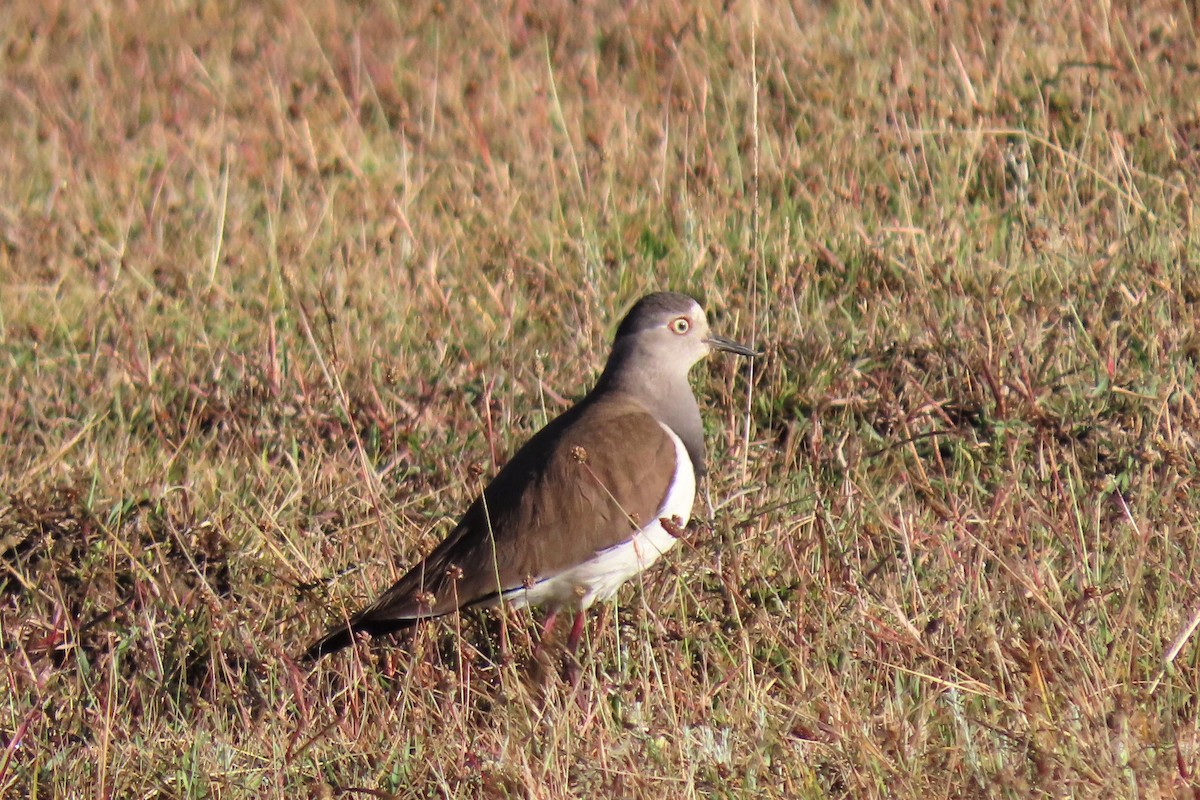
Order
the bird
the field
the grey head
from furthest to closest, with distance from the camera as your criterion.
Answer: the grey head
the bird
the field

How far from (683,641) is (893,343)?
74.0 inches

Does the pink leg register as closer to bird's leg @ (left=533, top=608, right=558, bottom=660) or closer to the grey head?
bird's leg @ (left=533, top=608, right=558, bottom=660)

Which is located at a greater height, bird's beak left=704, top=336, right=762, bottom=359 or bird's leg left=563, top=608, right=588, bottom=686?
bird's beak left=704, top=336, right=762, bottom=359

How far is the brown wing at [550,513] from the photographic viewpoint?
4.75m

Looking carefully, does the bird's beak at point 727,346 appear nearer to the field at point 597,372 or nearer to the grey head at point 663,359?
the grey head at point 663,359

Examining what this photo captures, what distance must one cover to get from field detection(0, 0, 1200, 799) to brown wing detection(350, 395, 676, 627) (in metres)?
0.19

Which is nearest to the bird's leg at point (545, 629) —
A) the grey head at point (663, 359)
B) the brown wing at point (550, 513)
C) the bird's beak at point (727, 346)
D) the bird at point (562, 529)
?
the bird at point (562, 529)

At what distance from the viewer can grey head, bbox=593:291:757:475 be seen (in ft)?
17.8

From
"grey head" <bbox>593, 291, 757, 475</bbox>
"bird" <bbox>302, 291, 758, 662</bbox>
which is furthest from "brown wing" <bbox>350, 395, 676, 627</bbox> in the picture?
"grey head" <bbox>593, 291, 757, 475</bbox>

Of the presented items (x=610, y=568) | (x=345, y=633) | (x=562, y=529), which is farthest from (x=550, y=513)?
(x=345, y=633)

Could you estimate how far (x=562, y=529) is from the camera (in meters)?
4.88

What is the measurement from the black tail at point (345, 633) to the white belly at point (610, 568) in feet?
1.14

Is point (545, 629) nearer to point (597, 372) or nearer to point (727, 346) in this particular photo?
point (727, 346)

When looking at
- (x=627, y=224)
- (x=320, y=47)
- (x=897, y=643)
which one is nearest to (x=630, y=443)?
(x=897, y=643)
